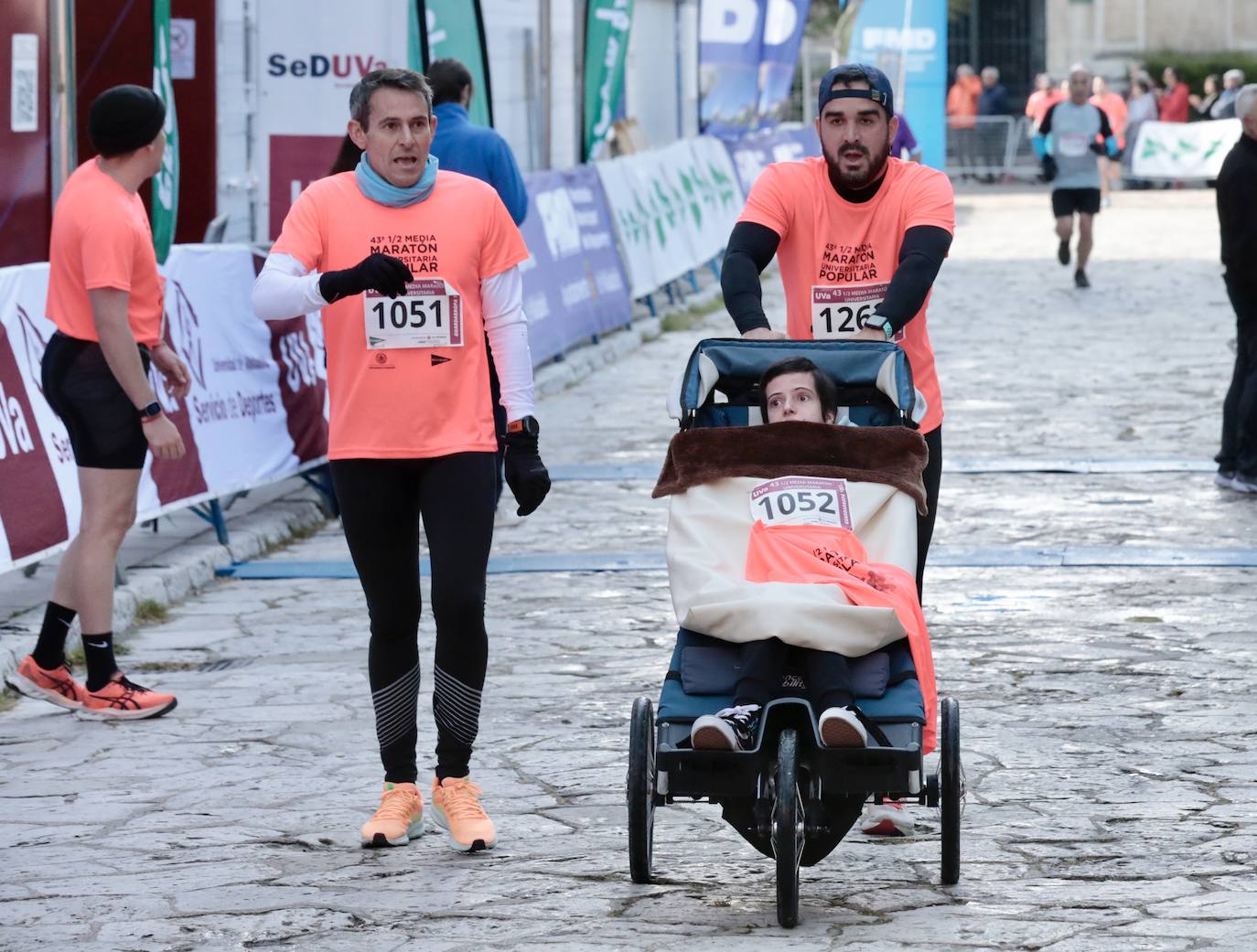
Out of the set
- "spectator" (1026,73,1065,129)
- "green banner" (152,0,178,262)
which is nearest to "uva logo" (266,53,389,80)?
"green banner" (152,0,178,262)

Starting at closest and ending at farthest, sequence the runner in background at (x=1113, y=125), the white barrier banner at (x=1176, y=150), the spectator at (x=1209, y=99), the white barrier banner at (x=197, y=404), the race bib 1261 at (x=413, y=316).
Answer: the race bib 1261 at (x=413, y=316)
the white barrier banner at (x=197, y=404)
the runner in background at (x=1113, y=125)
the white barrier banner at (x=1176, y=150)
the spectator at (x=1209, y=99)

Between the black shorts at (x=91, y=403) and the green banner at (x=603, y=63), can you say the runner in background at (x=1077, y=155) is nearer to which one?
the green banner at (x=603, y=63)

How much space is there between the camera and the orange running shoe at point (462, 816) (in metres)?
5.45

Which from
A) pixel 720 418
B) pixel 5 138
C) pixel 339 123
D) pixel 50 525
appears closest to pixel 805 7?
pixel 339 123

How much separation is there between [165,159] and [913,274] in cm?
565

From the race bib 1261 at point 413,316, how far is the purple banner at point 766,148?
18.3 meters

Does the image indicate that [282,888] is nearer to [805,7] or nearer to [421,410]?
[421,410]

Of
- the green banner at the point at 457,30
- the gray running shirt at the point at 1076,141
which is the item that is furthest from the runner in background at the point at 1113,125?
the green banner at the point at 457,30

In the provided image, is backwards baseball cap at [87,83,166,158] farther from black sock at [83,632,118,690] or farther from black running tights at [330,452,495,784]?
black running tights at [330,452,495,784]

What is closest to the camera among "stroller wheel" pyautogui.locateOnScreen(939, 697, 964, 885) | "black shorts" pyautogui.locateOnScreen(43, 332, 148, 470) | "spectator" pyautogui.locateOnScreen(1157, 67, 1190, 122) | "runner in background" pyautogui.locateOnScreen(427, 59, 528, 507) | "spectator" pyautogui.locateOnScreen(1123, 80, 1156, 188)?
"stroller wheel" pyautogui.locateOnScreen(939, 697, 964, 885)

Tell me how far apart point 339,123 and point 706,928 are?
27.1ft

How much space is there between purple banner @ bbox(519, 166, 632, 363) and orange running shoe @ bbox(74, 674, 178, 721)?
762 centimetres

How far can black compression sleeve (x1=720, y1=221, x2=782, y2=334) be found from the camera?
5.88 meters

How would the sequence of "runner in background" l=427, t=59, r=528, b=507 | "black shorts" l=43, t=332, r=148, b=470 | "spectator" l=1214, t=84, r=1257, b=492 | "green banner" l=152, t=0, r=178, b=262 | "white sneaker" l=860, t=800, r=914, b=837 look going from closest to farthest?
"white sneaker" l=860, t=800, r=914, b=837 < "black shorts" l=43, t=332, r=148, b=470 < "runner in background" l=427, t=59, r=528, b=507 < "green banner" l=152, t=0, r=178, b=262 < "spectator" l=1214, t=84, r=1257, b=492
